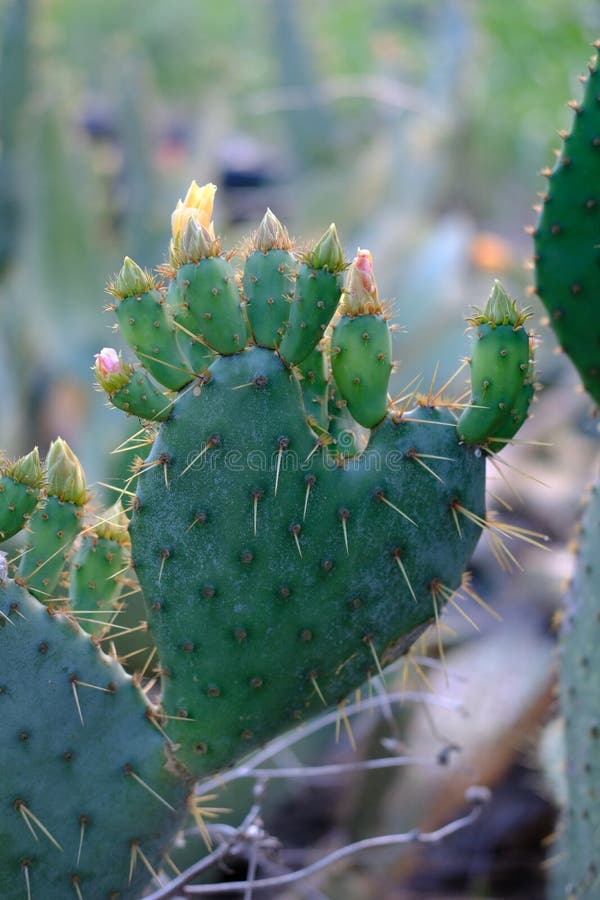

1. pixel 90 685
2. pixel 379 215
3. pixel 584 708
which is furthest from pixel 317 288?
pixel 379 215

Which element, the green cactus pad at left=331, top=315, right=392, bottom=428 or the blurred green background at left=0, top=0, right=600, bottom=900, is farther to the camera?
the blurred green background at left=0, top=0, right=600, bottom=900

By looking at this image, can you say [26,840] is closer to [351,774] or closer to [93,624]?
[93,624]

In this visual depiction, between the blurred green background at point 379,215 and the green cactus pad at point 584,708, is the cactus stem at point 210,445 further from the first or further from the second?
the green cactus pad at point 584,708

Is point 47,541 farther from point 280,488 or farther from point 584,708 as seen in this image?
point 584,708

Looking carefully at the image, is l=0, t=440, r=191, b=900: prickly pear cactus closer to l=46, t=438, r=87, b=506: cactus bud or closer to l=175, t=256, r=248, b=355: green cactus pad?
l=46, t=438, r=87, b=506: cactus bud

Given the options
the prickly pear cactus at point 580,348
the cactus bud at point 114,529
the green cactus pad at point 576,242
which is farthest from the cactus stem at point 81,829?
the green cactus pad at point 576,242

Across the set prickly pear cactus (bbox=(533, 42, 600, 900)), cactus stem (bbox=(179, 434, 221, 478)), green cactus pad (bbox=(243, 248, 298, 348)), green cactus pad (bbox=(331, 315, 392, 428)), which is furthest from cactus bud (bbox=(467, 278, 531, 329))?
prickly pear cactus (bbox=(533, 42, 600, 900))

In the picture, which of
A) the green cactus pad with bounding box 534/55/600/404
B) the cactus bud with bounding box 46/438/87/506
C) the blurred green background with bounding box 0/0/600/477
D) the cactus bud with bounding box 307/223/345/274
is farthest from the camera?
the blurred green background with bounding box 0/0/600/477
